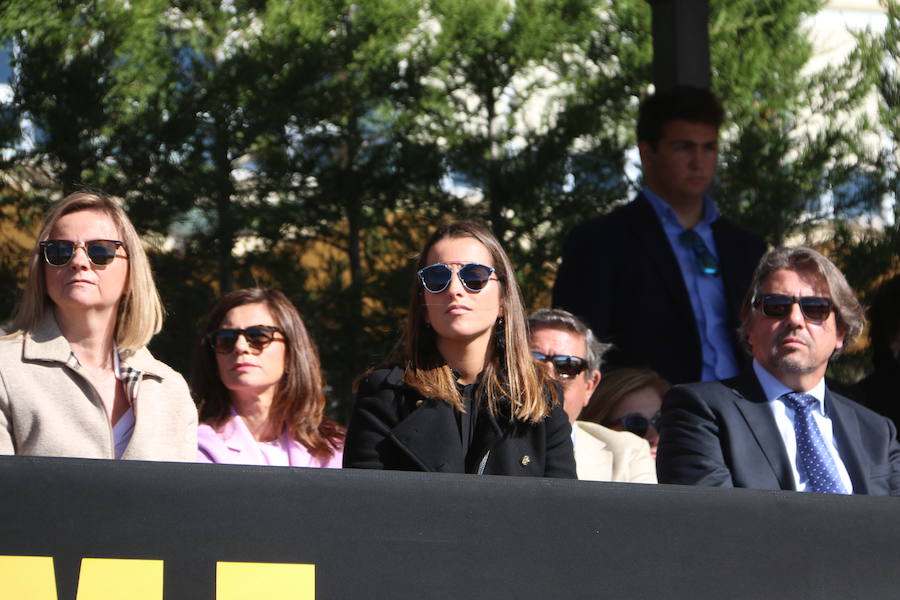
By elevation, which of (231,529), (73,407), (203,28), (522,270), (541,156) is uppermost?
(203,28)

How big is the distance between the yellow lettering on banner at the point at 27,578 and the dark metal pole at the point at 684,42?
2858 mm

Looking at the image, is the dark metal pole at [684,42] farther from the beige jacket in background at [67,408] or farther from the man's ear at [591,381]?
the beige jacket in background at [67,408]

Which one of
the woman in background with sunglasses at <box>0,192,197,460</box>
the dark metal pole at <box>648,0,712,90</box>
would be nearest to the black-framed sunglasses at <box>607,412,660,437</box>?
the dark metal pole at <box>648,0,712,90</box>

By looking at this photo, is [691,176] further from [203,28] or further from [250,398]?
[203,28]

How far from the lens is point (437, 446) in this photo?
2.69 m

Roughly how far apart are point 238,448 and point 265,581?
1.22 metres

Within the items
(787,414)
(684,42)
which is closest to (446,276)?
(787,414)

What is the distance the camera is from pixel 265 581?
220cm

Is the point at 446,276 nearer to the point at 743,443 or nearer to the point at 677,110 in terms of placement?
the point at 743,443

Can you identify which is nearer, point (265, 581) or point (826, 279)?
point (265, 581)

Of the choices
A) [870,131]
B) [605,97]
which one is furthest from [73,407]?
[870,131]

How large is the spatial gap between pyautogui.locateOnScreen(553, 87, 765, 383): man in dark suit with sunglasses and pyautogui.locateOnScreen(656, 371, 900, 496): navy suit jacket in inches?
29.7

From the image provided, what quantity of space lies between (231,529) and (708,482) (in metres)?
1.10

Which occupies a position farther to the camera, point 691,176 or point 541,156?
point 541,156
